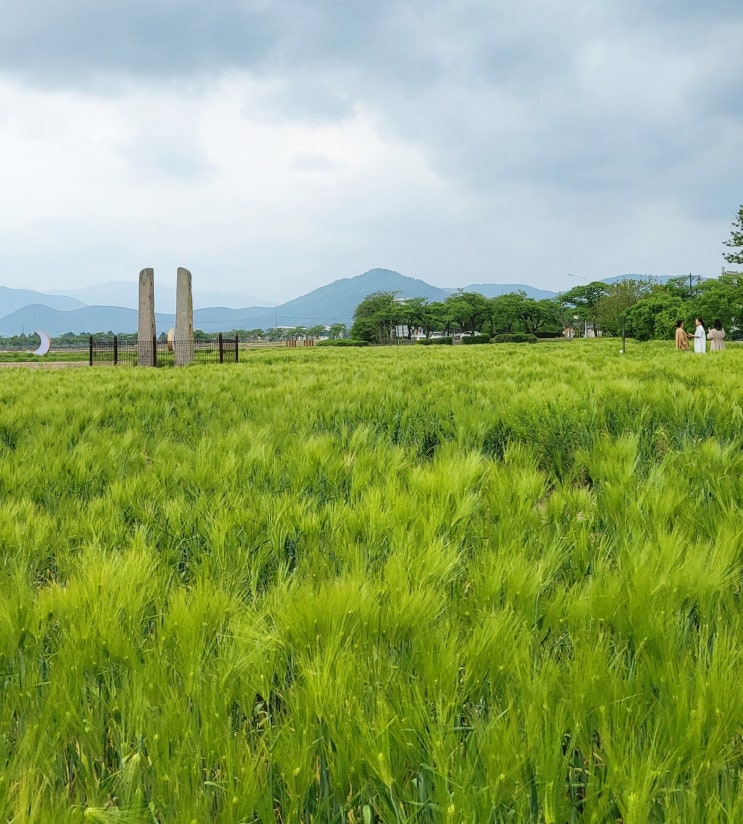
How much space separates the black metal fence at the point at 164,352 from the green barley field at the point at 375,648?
13738 millimetres

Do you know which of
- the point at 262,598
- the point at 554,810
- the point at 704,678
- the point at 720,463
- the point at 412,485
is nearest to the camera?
the point at 554,810

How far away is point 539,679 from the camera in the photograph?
35.4 inches

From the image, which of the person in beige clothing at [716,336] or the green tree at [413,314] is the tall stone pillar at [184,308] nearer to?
the person in beige clothing at [716,336]

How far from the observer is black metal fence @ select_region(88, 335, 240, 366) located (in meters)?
15.4

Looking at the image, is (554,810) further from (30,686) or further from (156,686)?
(30,686)

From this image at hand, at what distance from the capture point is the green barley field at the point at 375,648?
2.49ft

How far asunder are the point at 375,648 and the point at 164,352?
58.7ft

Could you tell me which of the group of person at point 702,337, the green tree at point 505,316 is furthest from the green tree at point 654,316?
the green tree at point 505,316

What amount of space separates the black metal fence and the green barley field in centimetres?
1374

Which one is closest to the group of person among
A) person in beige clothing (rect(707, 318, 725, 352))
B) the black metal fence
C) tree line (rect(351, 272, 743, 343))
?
person in beige clothing (rect(707, 318, 725, 352))

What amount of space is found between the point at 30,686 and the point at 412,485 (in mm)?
1417

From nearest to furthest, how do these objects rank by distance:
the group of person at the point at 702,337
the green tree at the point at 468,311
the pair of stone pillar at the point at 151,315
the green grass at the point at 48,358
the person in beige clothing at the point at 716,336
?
the pair of stone pillar at the point at 151,315
the group of person at the point at 702,337
the person in beige clothing at the point at 716,336
the green grass at the point at 48,358
the green tree at the point at 468,311

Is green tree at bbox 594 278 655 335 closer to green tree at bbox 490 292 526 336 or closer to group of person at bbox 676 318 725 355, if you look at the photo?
green tree at bbox 490 292 526 336

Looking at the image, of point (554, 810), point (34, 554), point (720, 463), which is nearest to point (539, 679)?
point (554, 810)
